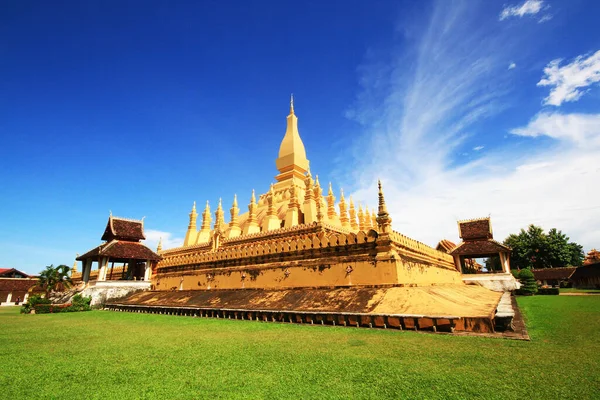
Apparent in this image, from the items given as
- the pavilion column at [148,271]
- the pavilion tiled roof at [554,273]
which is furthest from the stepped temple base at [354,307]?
the pavilion tiled roof at [554,273]

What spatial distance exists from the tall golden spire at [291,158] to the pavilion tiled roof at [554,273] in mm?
36479

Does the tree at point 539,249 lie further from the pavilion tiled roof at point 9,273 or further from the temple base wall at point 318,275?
the pavilion tiled roof at point 9,273

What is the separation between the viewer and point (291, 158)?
107ft

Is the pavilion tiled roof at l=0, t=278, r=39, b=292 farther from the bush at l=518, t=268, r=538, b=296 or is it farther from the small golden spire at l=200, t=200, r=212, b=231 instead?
the bush at l=518, t=268, r=538, b=296

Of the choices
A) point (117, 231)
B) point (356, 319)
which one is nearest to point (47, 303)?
point (117, 231)

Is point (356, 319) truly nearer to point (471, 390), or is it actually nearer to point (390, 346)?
point (390, 346)

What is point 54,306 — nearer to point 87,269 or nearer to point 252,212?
point 87,269

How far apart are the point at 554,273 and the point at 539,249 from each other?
16.2 feet

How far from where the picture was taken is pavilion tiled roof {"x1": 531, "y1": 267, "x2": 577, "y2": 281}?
141ft

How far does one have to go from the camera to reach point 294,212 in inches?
949

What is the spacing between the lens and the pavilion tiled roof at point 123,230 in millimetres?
24670

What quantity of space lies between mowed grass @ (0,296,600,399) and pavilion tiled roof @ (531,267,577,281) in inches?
1810

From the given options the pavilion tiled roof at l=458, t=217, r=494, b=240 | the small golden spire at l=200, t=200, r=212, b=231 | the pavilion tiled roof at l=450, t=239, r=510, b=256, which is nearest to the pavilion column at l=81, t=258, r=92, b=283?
the small golden spire at l=200, t=200, r=212, b=231

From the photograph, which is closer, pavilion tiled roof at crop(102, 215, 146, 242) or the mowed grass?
the mowed grass
